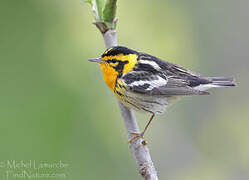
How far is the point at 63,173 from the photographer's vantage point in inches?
192

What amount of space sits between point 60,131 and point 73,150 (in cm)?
33

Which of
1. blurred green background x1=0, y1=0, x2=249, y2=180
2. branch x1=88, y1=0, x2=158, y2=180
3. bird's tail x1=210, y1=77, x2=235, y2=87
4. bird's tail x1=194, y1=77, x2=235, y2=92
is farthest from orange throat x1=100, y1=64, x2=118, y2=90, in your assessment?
bird's tail x1=210, y1=77, x2=235, y2=87

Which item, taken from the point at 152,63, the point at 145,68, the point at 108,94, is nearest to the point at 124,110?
the point at 145,68

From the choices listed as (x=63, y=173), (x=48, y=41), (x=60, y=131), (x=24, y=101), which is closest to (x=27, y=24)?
(x=48, y=41)

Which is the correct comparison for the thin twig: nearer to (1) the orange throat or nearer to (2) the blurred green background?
(1) the orange throat

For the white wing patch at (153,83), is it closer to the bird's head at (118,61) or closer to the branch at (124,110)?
the bird's head at (118,61)

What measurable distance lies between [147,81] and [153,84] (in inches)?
3.3

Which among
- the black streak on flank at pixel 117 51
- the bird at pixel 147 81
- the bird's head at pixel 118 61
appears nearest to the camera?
the black streak on flank at pixel 117 51

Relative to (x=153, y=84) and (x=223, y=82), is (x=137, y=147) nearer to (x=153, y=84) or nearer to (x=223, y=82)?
(x=153, y=84)

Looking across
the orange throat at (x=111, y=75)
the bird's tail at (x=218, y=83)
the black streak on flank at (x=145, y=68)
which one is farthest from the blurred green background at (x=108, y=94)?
the black streak on flank at (x=145, y=68)

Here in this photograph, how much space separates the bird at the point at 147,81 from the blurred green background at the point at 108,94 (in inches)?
30.6

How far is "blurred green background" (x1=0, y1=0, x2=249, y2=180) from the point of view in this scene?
500 centimetres

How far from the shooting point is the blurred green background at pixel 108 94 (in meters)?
5.00

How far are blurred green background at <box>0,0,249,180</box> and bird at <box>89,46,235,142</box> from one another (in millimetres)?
777
